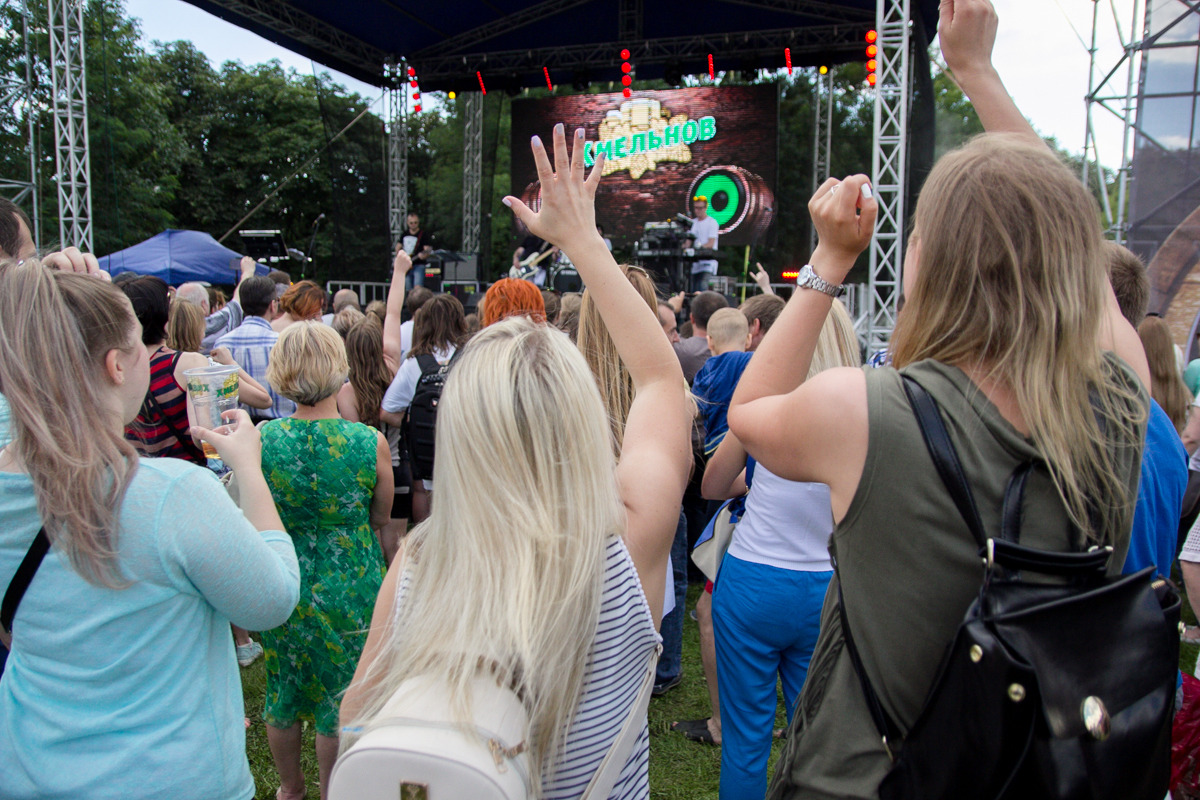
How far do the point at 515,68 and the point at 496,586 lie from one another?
40.8 feet

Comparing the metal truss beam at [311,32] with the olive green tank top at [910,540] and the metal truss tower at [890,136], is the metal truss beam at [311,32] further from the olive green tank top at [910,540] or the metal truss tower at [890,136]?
the olive green tank top at [910,540]

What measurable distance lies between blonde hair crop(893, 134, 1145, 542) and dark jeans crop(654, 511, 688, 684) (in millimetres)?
2291

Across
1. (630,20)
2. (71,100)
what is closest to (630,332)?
(71,100)

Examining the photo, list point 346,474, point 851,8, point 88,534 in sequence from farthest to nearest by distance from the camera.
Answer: point 851,8, point 346,474, point 88,534

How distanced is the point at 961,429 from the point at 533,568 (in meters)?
0.55

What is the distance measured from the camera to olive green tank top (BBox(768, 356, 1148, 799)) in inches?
37.1

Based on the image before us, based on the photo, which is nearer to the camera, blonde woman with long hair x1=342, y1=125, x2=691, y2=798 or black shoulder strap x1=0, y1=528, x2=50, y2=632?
blonde woman with long hair x1=342, y1=125, x2=691, y2=798

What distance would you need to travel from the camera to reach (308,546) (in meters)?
2.40

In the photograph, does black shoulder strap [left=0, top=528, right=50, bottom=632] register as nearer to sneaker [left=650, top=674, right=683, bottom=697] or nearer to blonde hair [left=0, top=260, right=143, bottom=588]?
blonde hair [left=0, top=260, right=143, bottom=588]

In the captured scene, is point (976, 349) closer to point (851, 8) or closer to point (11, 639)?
point (11, 639)

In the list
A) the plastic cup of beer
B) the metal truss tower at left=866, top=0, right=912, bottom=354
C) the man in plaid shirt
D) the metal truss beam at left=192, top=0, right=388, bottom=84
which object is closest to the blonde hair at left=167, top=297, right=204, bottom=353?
the man in plaid shirt

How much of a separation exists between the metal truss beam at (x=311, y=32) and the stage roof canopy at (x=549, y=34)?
0.01 meters

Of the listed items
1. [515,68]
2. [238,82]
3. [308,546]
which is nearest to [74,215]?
[515,68]

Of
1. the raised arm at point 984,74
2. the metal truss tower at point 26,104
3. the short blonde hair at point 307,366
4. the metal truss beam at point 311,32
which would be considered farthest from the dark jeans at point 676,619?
the metal truss beam at point 311,32
